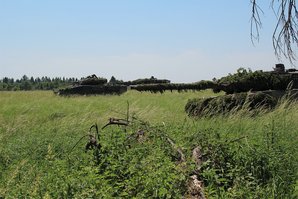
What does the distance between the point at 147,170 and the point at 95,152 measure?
3.77ft

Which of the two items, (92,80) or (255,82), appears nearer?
(255,82)

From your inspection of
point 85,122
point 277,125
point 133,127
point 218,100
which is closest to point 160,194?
point 133,127

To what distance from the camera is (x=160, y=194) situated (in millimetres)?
3512

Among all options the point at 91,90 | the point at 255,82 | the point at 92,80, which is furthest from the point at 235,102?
the point at 92,80

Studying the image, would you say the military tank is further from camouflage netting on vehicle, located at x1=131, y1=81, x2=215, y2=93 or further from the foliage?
the foliage

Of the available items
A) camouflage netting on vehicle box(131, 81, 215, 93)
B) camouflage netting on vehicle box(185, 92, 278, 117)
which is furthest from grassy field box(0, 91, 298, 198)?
camouflage netting on vehicle box(131, 81, 215, 93)

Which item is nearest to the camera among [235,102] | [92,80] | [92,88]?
[235,102]

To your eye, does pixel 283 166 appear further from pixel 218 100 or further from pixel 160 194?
pixel 218 100

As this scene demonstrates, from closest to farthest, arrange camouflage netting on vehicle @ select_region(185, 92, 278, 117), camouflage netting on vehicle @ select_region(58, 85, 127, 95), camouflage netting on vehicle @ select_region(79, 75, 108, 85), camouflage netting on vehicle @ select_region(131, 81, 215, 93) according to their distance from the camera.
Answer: camouflage netting on vehicle @ select_region(185, 92, 278, 117)
camouflage netting on vehicle @ select_region(58, 85, 127, 95)
camouflage netting on vehicle @ select_region(79, 75, 108, 85)
camouflage netting on vehicle @ select_region(131, 81, 215, 93)

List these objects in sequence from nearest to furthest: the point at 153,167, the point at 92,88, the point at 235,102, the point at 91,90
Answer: the point at 153,167
the point at 235,102
the point at 91,90
the point at 92,88

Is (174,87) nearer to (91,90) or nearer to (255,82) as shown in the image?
(91,90)

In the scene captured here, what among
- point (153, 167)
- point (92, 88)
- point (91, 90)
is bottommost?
point (153, 167)

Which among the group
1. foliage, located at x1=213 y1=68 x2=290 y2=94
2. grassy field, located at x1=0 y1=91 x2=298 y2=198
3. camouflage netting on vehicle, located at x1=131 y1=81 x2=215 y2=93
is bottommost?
grassy field, located at x1=0 y1=91 x2=298 y2=198

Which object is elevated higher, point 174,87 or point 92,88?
point 92,88
